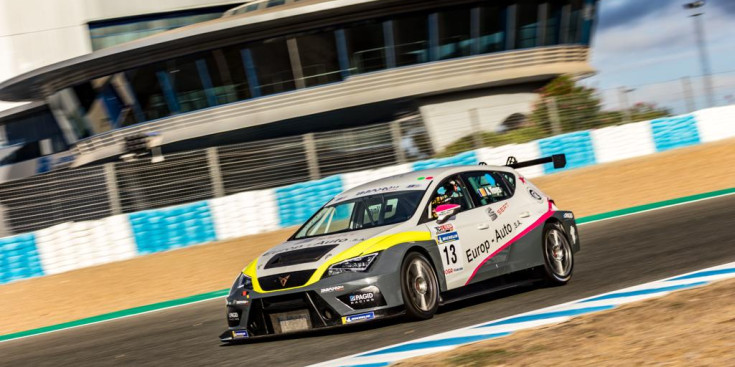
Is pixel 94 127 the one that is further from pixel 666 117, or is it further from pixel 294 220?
pixel 666 117

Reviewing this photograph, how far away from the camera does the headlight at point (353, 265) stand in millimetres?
8211

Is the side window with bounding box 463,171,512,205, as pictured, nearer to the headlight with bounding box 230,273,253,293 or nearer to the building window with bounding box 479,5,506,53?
the headlight with bounding box 230,273,253,293

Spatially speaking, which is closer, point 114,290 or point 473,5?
point 114,290

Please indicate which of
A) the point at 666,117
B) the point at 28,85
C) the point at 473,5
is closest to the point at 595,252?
the point at 666,117

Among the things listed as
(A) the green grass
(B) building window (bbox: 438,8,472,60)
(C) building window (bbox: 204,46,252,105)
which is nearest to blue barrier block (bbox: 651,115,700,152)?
(B) building window (bbox: 438,8,472,60)

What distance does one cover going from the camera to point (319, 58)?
116ft

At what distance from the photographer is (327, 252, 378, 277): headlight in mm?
8211

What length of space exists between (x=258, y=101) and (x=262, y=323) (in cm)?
2792

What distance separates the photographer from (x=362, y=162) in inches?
947

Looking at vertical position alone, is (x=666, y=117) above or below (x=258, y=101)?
below

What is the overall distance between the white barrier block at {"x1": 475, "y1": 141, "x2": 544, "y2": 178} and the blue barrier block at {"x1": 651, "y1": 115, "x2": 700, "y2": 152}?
14.5ft

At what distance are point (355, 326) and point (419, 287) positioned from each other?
853 mm

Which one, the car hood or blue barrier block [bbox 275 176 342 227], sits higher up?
the car hood

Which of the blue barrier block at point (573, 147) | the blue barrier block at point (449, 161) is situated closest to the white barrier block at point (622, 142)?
the blue barrier block at point (573, 147)
